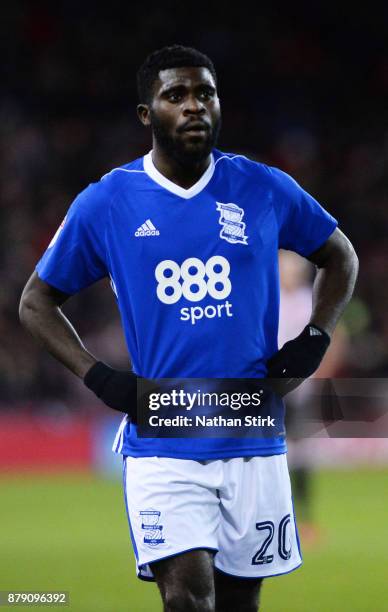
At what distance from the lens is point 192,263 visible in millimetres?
4238

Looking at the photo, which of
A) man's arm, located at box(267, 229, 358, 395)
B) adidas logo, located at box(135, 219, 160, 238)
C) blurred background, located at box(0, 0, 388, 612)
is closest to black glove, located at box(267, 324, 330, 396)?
man's arm, located at box(267, 229, 358, 395)

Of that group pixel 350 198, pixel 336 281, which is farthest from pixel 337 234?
pixel 350 198

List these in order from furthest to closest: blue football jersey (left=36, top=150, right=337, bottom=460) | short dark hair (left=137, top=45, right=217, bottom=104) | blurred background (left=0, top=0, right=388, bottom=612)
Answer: blurred background (left=0, top=0, right=388, bottom=612) → short dark hair (left=137, top=45, right=217, bottom=104) → blue football jersey (left=36, top=150, right=337, bottom=460)

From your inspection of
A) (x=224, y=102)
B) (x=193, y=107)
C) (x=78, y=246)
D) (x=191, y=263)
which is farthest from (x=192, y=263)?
(x=224, y=102)

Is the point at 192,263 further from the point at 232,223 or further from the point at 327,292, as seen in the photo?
the point at 327,292

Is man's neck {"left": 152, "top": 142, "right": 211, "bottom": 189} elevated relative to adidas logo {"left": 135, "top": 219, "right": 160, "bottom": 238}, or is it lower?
elevated

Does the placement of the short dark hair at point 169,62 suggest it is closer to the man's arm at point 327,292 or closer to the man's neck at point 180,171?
the man's neck at point 180,171

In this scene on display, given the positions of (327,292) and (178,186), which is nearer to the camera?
(178,186)

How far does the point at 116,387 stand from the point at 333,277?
952mm

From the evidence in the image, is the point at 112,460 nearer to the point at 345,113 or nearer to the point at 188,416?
the point at 345,113

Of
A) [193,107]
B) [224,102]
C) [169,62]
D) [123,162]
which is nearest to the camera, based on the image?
[193,107]

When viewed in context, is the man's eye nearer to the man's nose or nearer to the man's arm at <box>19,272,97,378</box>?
the man's nose

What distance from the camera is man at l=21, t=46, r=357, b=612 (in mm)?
4160

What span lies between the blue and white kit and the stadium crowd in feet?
38.3
